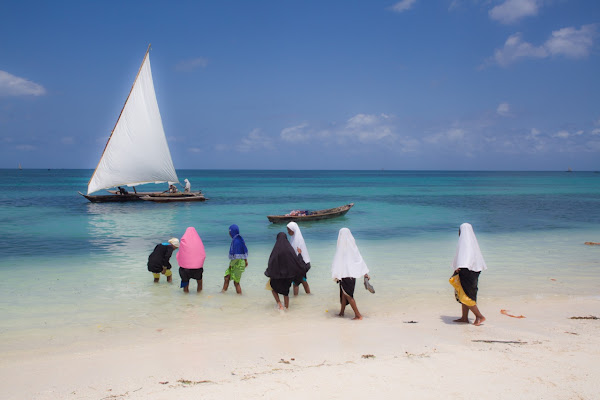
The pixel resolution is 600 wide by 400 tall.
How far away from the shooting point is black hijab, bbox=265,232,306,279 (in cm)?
691

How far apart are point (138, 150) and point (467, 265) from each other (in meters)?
27.7

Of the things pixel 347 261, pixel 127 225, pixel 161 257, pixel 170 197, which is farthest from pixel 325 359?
pixel 170 197

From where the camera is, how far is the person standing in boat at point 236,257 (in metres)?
7.87

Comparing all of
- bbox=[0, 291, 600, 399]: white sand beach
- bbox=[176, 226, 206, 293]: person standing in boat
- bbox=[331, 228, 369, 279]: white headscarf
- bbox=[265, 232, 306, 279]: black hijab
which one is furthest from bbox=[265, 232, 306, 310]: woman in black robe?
bbox=[176, 226, 206, 293]: person standing in boat

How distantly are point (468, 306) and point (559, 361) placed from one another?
4.95ft

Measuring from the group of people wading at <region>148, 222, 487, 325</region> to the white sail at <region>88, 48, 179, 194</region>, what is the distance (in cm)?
2228

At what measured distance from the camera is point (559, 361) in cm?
482

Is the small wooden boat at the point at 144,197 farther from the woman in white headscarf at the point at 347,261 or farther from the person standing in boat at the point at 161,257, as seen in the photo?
the woman in white headscarf at the point at 347,261

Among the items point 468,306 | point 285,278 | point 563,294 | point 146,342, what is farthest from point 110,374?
point 563,294

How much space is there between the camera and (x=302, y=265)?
728 cm

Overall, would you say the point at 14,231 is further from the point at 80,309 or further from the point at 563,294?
the point at 563,294

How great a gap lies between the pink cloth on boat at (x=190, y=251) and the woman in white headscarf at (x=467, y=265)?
437cm

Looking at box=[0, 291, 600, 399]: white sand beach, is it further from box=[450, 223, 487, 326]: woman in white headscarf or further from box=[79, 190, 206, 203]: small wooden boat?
box=[79, 190, 206, 203]: small wooden boat


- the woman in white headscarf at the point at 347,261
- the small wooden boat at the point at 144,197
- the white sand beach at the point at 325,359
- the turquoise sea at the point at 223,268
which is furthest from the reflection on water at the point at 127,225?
the woman in white headscarf at the point at 347,261
